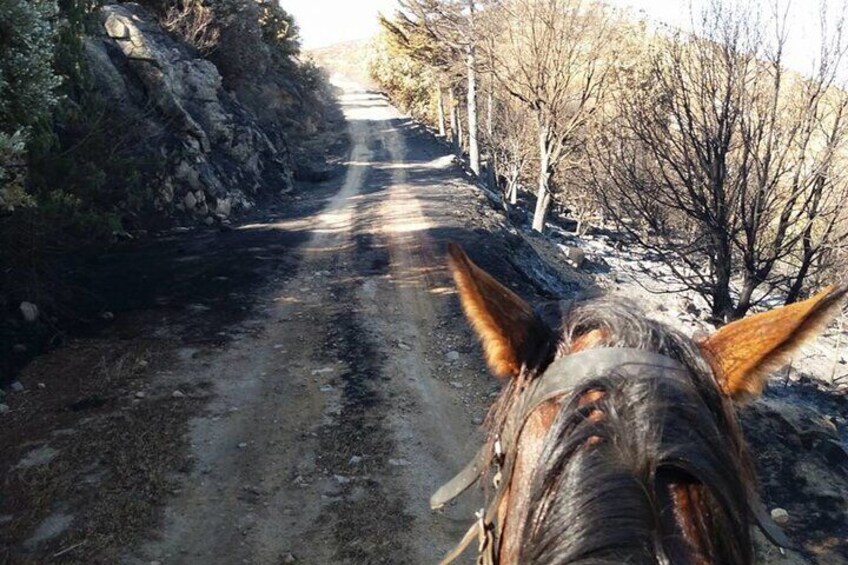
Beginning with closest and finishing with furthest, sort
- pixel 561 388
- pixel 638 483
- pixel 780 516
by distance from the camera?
pixel 638 483, pixel 561 388, pixel 780 516

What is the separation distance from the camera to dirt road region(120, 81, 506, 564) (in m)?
5.30

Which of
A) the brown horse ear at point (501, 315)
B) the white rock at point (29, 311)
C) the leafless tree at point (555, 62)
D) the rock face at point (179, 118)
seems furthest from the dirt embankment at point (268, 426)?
the leafless tree at point (555, 62)

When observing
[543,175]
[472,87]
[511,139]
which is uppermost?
[472,87]

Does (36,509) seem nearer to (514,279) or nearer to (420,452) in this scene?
(420,452)

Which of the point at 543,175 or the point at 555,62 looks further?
the point at 543,175

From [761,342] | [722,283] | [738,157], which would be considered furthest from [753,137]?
[761,342]

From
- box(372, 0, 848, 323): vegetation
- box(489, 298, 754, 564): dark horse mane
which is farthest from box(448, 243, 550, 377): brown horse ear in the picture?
box(372, 0, 848, 323): vegetation

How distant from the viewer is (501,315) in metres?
1.72

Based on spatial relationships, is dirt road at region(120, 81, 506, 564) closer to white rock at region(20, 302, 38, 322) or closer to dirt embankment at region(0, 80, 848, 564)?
dirt embankment at region(0, 80, 848, 564)

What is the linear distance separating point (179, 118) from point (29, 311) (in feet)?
29.3

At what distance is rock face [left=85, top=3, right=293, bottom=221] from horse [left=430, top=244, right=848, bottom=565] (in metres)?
10.5

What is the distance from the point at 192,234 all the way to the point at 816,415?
1211 centimetres

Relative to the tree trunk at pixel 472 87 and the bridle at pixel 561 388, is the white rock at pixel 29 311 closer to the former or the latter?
the bridle at pixel 561 388

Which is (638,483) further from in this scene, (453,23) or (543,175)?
(453,23)
